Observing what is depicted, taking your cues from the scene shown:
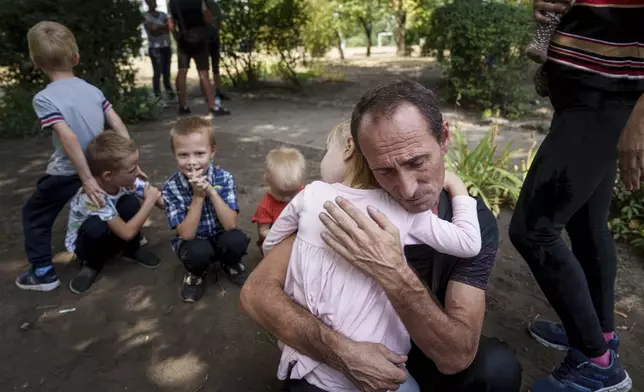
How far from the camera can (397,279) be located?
1.38 m

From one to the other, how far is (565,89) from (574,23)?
23 cm

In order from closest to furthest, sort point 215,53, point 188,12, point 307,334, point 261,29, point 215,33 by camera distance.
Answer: point 307,334 → point 188,12 → point 215,33 → point 215,53 → point 261,29

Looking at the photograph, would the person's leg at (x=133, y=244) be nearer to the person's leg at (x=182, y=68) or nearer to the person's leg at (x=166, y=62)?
the person's leg at (x=182, y=68)

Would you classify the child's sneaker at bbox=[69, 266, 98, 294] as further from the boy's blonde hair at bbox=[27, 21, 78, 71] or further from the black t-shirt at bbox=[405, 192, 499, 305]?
the black t-shirt at bbox=[405, 192, 499, 305]

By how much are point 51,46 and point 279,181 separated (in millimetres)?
1498

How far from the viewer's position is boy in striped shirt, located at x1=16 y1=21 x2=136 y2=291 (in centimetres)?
273

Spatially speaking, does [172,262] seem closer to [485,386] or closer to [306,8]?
[485,386]

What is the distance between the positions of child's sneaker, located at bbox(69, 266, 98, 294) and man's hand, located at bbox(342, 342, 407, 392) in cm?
213

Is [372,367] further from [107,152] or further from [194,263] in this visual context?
[107,152]

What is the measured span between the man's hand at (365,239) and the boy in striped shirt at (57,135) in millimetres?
1906

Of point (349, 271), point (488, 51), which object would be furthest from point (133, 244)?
point (488, 51)

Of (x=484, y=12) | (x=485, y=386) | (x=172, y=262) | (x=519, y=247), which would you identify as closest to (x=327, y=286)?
(x=485, y=386)

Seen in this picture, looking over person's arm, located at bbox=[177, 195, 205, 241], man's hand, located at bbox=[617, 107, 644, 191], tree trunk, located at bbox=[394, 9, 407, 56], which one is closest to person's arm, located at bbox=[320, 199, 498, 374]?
man's hand, located at bbox=[617, 107, 644, 191]

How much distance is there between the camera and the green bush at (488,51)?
664cm
